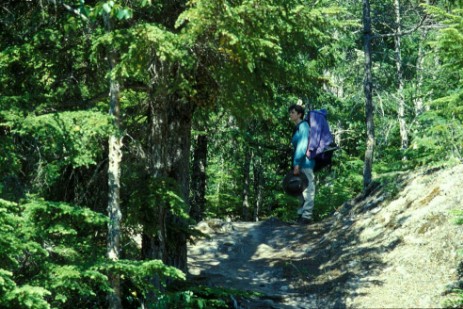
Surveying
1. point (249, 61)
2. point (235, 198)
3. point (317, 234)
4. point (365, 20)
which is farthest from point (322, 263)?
point (235, 198)

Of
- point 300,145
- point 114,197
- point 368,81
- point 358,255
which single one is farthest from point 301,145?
point 368,81

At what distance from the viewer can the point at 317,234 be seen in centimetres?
1299

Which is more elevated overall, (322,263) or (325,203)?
(325,203)

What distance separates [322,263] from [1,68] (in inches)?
263

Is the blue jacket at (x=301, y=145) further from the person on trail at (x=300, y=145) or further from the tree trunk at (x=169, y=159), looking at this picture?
the tree trunk at (x=169, y=159)

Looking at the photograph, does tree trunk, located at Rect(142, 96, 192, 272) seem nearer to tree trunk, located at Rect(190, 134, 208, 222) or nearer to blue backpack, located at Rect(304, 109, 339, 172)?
blue backpack, located at Rect(304, 109, 339, 172)

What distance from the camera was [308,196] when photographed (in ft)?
35.7

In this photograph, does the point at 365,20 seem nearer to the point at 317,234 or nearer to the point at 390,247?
the point at 317,234

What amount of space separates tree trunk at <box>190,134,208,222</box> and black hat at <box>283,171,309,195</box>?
5.27 m

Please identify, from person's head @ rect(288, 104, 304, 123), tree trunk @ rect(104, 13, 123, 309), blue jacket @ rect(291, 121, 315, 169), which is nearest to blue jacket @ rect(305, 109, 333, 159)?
blue jacket @ rect(291, 121, 315, 169)

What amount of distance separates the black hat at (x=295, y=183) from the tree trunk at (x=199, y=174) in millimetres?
5267

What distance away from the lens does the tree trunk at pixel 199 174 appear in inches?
602

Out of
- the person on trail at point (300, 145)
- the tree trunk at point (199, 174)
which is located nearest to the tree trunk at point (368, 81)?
the tree trunk at point (199, 174)

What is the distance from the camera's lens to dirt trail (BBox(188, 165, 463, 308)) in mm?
8062
